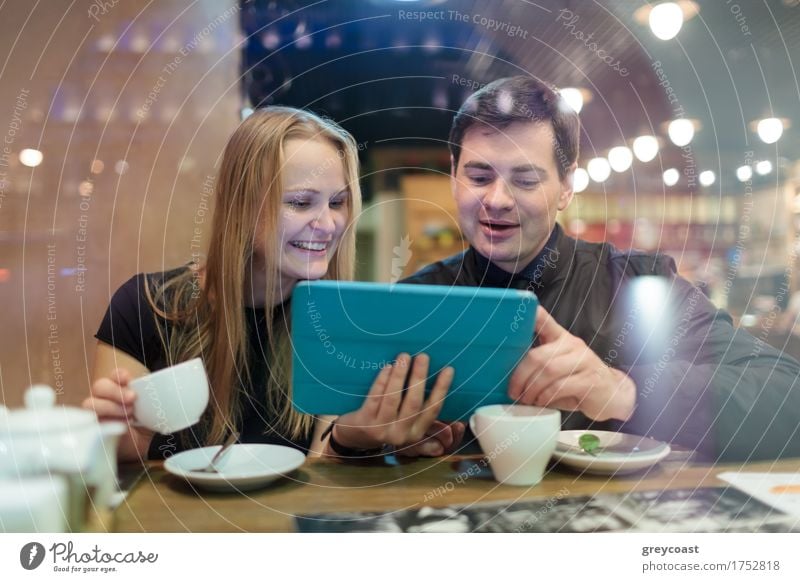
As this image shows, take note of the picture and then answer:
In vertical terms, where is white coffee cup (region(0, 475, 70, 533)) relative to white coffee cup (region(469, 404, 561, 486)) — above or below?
below

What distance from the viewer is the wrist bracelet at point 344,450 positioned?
0.71 meters

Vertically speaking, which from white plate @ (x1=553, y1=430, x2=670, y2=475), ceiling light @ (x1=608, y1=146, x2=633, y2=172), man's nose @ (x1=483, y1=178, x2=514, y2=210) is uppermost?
ceiling light @ (x1=608, y1=146, x2=633, y2=172)

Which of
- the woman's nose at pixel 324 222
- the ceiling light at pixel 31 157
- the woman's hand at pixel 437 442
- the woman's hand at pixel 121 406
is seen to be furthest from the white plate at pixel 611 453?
the ceiling light at pixel 31 157

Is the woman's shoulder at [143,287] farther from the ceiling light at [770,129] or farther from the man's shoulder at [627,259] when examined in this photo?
the ceiling light at [770,129]

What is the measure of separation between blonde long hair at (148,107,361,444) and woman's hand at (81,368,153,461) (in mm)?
57

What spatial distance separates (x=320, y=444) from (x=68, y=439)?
10.2 inches

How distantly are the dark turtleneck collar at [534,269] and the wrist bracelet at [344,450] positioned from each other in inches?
9.0

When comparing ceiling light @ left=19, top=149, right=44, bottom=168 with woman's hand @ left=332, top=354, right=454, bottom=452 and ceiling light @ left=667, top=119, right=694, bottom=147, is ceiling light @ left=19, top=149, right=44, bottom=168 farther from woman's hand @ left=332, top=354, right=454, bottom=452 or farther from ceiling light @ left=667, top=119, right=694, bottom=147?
ceiling light @ left=667, top=119, right=694, bottom=147

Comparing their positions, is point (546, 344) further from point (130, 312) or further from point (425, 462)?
point (130, 312)

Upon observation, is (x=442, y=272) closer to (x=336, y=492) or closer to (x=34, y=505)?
(x=336, y=492)

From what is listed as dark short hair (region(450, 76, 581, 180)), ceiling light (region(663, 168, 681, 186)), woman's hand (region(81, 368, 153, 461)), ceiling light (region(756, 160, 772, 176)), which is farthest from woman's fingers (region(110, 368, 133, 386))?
ceiling light (region(756, 160, 772, 176))

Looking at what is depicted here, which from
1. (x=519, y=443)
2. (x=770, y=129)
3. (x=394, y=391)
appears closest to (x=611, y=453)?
(x=519, y=443)

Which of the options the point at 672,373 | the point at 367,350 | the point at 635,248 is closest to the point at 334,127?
the point at 367,350

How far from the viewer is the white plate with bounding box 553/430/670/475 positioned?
2.18ft
